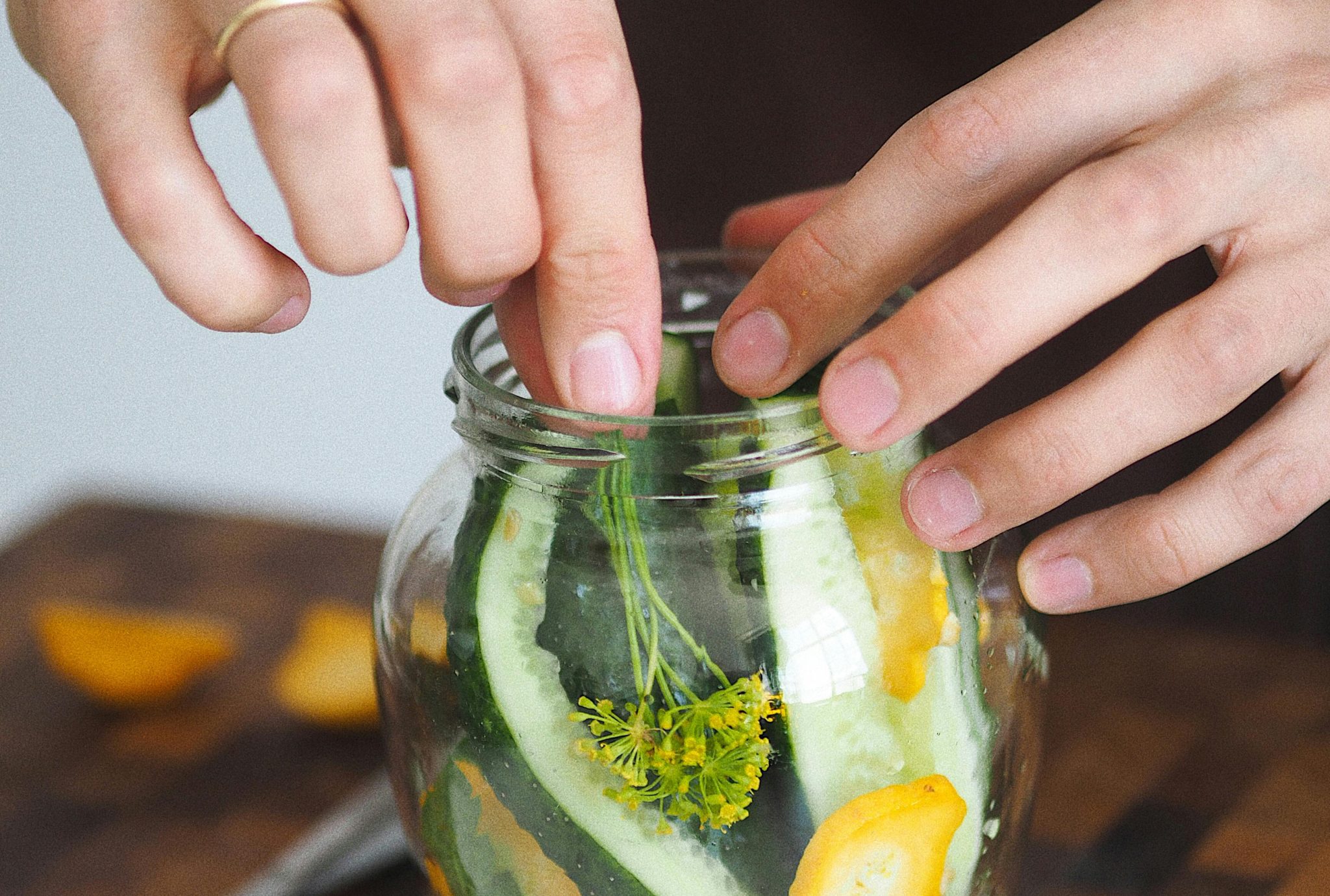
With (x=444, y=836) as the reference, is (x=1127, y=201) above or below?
above

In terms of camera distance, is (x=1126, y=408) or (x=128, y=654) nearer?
(x=1126, y=408)

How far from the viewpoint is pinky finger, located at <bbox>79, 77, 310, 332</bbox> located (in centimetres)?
35

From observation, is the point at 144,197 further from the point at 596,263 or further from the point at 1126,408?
the point at 1126,408

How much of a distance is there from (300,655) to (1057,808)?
0.48 meters

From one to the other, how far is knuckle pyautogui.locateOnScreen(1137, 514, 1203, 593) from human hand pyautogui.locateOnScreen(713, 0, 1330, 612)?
0.7 inches

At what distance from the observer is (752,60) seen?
→ 3.19 ft

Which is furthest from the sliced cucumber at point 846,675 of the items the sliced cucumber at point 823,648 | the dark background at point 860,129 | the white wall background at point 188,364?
the white wall background at point 188,364

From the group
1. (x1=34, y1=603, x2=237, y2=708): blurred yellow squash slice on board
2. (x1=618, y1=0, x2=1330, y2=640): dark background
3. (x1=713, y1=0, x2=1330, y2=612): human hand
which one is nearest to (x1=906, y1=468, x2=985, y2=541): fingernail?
(x1=713, y1=0, x2=1330, y2=612): human hand

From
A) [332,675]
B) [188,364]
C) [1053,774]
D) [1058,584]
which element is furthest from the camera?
[188,364]

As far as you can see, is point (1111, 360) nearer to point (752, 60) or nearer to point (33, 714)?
point (752, 60)

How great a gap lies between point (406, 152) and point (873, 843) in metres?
0.24

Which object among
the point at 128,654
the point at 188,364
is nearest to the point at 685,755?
the point at 128,654

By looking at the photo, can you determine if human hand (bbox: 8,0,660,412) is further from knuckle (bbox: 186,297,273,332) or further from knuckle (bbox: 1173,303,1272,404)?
knuckle (bbox: 1173,303,1272,404)

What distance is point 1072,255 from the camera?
38cm
